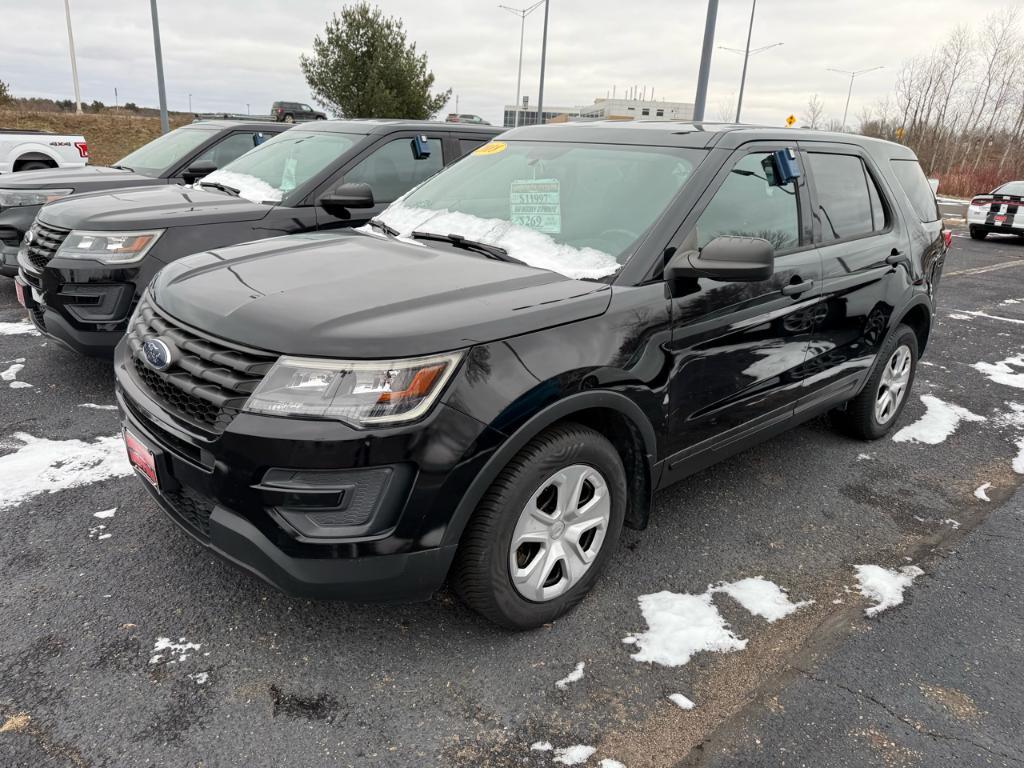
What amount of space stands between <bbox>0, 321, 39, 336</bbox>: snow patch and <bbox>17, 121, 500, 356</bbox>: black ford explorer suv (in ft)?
4.16

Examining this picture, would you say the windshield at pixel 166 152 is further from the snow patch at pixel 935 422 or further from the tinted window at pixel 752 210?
the snow patch at pixel 935 422

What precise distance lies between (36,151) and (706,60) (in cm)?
1103

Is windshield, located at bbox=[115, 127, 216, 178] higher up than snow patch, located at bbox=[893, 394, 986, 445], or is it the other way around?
windshield, located at bbox=[115, 127, 216, 178]

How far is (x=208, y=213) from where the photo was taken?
4820 millimetres

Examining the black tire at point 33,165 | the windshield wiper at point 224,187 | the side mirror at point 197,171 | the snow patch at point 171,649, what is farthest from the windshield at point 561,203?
the black tire at point 33,165

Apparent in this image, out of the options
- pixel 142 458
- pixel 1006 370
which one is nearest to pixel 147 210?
pixel 142 458

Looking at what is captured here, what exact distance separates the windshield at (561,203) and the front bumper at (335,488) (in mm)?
965

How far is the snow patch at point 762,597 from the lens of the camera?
2787 mm

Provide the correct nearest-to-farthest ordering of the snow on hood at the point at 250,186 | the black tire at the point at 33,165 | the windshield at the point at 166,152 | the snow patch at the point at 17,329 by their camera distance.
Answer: the snow on hood at the point at 250,186, the snow patch at the point at 17,329, the windshield at the point at 166,152, the black tire at the point at 33,165

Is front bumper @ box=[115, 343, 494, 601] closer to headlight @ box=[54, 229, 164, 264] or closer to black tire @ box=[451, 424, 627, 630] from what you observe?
black tire @ box=[451, 424, 627, 630]

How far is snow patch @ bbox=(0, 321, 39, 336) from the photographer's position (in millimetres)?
5801

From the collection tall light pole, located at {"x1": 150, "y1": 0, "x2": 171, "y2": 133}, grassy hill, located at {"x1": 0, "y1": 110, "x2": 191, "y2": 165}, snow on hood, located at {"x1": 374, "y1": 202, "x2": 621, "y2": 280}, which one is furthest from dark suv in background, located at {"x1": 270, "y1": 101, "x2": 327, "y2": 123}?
snow on hood, located at {"x1": 374, "y1": 202, "x2": 621, "y2": 280}

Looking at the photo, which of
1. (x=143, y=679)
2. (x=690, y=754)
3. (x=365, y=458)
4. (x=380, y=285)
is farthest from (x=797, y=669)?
(x=143, y=679)

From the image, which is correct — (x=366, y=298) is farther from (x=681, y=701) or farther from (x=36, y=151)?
(x=36, y=151)
